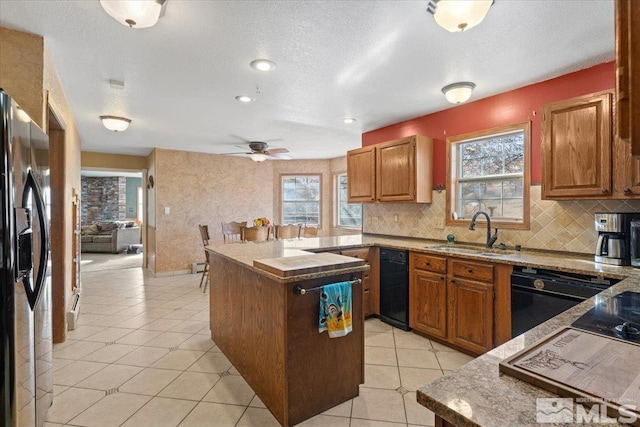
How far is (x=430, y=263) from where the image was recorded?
306 centimetres

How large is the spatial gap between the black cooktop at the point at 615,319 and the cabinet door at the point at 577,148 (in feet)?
4.00

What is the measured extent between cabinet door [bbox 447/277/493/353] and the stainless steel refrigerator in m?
2.89

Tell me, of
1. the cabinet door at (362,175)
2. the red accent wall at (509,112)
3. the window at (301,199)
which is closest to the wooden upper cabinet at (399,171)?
the cabinet door at (362,175)

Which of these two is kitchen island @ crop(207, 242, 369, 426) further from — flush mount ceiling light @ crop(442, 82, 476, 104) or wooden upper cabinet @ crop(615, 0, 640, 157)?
flush mount ceiling light @ crop(442, 82, 476, 104)

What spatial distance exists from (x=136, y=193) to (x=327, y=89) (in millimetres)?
10537

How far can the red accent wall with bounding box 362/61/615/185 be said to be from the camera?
263 centimetres

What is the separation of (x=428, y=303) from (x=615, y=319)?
202 centimetres

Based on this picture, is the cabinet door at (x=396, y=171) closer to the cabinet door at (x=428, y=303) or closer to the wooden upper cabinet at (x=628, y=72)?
the cabinet door at (x=428, y=303)

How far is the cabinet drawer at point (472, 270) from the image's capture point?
2621mm

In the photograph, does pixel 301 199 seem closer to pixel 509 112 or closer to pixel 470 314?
pixel 509 112

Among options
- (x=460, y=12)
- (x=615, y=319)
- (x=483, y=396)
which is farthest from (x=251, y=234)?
(x=483, y=396)

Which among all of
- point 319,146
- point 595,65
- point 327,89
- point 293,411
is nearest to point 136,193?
point 319,146

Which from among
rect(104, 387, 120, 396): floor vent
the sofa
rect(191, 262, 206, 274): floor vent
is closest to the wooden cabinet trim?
rect(104, 387, 120, 396): floor vent

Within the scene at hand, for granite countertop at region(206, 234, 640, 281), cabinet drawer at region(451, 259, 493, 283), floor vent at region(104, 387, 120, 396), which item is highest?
granite countertop at region(206, 234, 640, 281)
